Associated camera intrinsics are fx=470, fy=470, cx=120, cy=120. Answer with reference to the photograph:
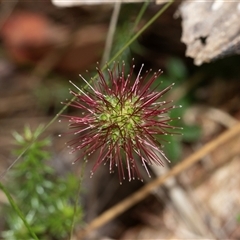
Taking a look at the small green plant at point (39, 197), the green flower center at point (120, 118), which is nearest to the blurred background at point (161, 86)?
the small green plant at point (39, 197)

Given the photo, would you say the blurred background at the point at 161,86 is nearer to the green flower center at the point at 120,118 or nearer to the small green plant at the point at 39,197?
the small green plant at the point at 39,197

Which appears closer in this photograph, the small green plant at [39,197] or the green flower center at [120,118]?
the green flower center at [120,118]

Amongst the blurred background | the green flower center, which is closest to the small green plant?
the blurred background

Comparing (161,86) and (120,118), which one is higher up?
(161,86)

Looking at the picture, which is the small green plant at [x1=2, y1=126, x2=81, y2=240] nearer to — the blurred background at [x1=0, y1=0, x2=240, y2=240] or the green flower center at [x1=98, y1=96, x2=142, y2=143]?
the blurred background at [x1=0, y1=0, x2=240, y2=240]

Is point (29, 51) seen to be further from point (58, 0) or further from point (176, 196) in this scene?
point (176, 196)
